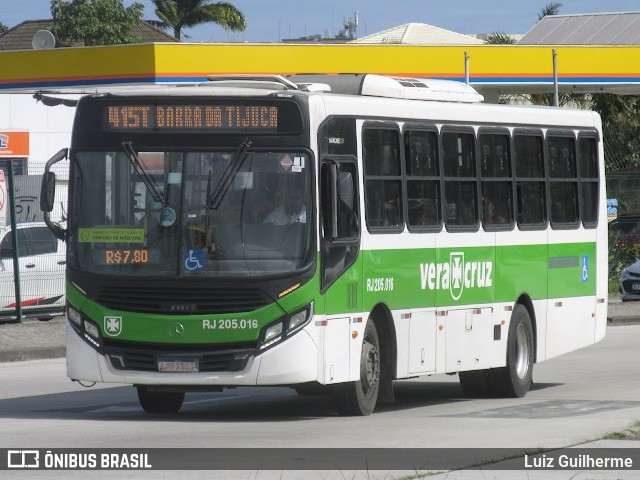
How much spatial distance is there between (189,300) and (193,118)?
1612 mm

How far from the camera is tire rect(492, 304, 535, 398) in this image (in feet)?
58.2

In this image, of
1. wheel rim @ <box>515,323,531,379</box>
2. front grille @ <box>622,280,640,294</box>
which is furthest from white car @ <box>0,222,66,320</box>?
front grille @ <box>622,280,640,294</box>

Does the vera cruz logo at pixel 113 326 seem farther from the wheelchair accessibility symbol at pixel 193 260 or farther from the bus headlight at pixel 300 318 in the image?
the bus headlight at pixel 300 318

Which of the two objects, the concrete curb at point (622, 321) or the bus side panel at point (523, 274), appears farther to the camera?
the concrete curb at point (622, 321)

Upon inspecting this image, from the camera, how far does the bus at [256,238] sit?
1420 cm

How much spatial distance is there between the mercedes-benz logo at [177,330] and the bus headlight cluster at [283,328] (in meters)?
0.67

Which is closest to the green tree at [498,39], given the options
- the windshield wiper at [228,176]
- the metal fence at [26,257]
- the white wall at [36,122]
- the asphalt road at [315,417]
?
the white wall at [36,122]

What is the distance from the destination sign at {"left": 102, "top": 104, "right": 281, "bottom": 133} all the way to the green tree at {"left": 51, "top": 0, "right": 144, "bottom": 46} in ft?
245

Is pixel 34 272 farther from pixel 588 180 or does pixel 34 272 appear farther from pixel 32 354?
pixel 588 180

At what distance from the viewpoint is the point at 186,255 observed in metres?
14.3

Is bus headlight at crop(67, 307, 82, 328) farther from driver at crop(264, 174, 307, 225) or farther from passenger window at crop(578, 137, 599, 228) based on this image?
passenger window at crop(578, 137, 599, 228)

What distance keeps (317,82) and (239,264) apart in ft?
9.02

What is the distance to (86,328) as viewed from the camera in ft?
47.9

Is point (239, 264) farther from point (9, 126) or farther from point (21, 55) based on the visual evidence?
point (21, 55)
